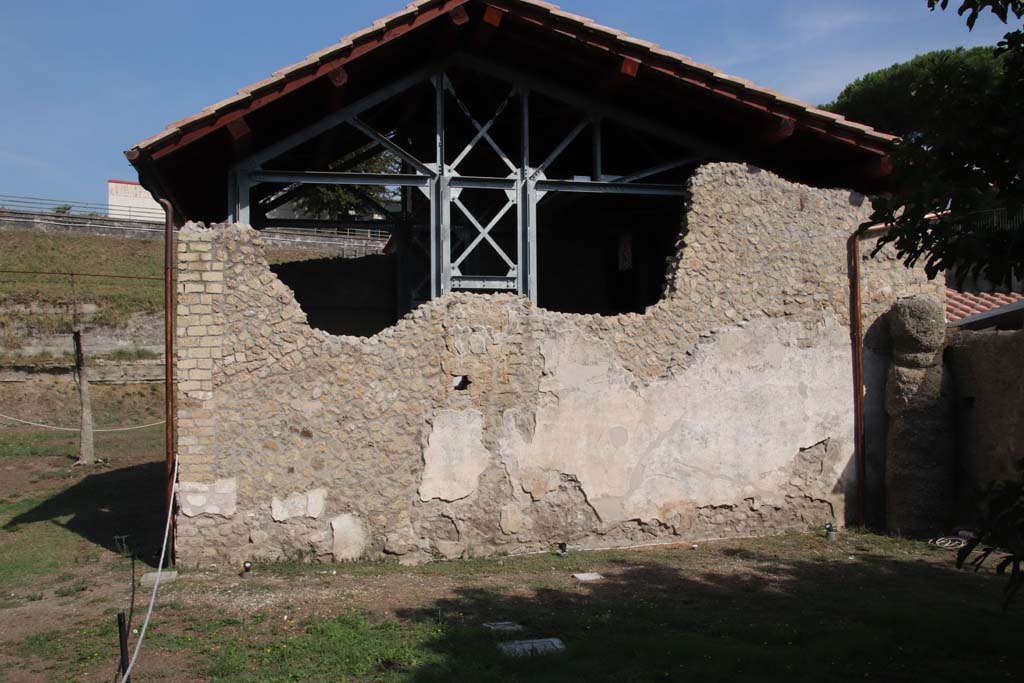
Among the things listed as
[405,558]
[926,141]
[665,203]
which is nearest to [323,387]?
[405,558]

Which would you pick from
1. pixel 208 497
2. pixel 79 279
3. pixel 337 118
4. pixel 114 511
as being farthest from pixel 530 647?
pixel 79 279

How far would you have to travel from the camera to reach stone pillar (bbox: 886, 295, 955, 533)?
9688 mm

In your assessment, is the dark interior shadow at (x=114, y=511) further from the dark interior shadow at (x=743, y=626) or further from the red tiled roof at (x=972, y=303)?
the red tiled roof at (x=972, y=303)

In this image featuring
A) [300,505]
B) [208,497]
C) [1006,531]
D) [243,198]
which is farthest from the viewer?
[243,198]

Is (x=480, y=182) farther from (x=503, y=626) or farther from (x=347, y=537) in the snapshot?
(x=503, y=626)

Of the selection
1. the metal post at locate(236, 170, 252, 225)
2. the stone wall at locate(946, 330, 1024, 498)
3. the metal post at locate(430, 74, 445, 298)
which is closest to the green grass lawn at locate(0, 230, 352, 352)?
the metal post at locate(236, 170, 252, 225)

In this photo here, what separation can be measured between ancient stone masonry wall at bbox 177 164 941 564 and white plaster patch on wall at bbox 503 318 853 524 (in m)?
0.02

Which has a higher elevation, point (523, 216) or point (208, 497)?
point (523, 216)

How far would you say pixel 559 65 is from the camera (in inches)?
409

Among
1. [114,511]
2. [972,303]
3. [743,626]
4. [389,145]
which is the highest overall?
[389,145]

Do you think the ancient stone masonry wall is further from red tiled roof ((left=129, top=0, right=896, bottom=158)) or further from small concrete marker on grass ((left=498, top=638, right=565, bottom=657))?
small concrete marker on grass ((left=498, top=638, right=565, bottom=657))

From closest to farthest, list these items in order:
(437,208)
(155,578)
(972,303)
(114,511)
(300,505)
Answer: (155,578) → (300,505) → (437,208) → (114,511) → (972,303)

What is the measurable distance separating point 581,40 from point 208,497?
6.28 meters

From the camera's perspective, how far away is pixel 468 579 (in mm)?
7777
